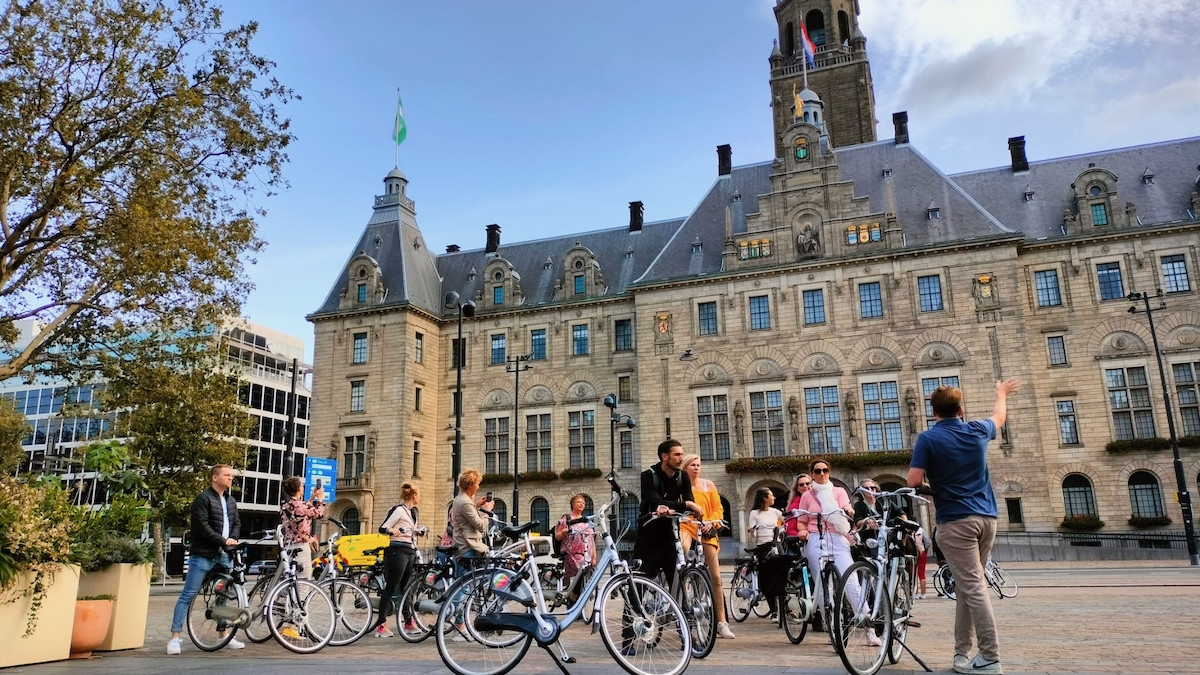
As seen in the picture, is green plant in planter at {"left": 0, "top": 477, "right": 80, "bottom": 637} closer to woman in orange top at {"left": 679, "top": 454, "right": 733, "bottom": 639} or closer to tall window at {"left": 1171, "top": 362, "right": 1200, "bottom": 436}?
woman in orange top at {"left": 679, "top": 454, "right": 733, "bottom": 639}

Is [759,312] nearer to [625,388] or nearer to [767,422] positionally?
[767,422]

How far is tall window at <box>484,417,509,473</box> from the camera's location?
4550 cm

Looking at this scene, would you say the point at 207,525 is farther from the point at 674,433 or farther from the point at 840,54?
the point at 840,54

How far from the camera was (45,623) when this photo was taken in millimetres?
9133

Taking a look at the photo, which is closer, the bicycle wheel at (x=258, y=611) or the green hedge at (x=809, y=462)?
the bicycle wheel at (x=258, y=611)

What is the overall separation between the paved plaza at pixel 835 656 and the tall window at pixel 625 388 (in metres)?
30.5

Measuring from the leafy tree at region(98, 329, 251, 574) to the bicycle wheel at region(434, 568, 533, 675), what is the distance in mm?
14120

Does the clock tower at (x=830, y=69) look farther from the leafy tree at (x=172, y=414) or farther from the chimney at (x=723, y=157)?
the leafy tree at (x=172, y=414)

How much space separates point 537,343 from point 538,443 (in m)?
5.55

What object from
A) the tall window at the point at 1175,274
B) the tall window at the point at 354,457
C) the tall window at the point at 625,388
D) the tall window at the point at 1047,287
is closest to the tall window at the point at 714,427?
the tall window at the point at 625,388

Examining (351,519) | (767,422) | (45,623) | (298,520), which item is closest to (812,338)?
(767,422)

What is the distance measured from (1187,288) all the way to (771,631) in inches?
1353

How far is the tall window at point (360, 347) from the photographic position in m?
46.9

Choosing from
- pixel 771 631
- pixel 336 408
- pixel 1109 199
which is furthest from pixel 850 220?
pixel 771 631
